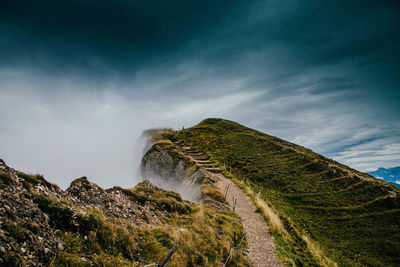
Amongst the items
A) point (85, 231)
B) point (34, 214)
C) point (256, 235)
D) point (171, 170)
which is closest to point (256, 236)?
point (256, 235)

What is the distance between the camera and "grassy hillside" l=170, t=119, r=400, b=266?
18953 mm

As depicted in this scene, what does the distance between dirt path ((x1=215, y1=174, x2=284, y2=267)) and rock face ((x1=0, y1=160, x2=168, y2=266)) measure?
320 inches

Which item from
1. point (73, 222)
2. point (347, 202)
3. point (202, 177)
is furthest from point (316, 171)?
point (73, 222)

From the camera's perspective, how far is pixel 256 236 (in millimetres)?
13242

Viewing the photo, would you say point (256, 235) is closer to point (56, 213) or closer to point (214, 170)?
point (56, 213)

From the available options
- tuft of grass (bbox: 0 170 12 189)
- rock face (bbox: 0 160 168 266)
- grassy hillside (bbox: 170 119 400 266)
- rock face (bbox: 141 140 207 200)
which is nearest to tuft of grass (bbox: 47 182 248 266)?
rock face (bbox: 0 160 168 266)

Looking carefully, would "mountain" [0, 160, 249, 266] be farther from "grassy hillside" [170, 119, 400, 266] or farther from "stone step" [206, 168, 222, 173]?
"stone step" [206, 168, 222, 173]

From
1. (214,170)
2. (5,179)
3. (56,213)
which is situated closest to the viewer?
(5,179)

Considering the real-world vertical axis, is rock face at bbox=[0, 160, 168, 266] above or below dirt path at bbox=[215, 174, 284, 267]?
above

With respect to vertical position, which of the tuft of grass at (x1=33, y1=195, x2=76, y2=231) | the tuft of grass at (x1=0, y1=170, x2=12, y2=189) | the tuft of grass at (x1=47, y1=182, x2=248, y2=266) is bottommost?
the tuft of grass at (x1=47, y1=182, x2=248, y2=266)

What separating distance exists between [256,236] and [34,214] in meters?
14.0

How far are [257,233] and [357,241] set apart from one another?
19.4 m

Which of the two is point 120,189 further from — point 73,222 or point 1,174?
point 1,174

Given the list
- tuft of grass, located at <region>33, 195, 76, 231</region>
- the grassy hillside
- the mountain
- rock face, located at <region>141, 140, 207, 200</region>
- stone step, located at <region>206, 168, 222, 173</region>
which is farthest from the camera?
stone step, located at <region>206, 168, 222, 173</region>
